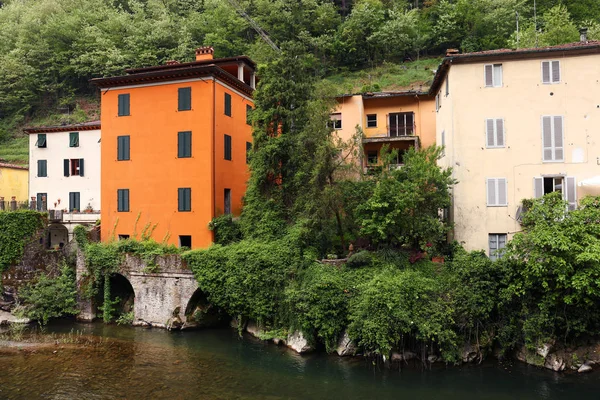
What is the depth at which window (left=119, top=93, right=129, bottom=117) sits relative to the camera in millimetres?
29125

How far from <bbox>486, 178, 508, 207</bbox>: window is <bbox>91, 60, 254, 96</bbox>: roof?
17.5 meters

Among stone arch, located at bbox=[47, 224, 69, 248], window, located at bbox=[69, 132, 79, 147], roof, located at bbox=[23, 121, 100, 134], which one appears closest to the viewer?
stone arch, located at bbox=[47, 224, 69, 248]

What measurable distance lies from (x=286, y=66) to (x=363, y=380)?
17499 millimetres

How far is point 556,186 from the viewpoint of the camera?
21.1 metres

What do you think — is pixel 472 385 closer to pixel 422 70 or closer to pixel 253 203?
pixel 253 203

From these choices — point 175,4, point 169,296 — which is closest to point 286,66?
point 169,296

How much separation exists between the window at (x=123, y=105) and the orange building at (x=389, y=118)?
48.5 ft

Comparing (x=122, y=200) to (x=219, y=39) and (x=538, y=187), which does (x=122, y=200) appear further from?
(x=219, y=39)

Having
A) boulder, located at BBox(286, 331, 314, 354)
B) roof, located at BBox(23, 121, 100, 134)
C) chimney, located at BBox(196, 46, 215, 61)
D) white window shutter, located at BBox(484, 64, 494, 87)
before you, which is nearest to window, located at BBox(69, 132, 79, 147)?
roof, located at BBox(23, 121, 100, 134)

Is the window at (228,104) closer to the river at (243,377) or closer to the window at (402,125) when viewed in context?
the window at (402,125)

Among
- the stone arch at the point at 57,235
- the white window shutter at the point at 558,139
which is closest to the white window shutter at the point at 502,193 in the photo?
the white window shutter at the point at 558,139

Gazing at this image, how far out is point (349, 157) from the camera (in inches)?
993

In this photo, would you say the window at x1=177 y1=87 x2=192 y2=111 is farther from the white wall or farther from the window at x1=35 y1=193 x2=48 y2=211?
the window at x1=35 y1=193 x2=48 y2=211

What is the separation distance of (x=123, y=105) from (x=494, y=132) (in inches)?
927
